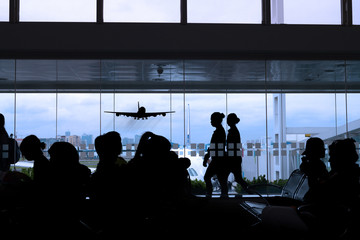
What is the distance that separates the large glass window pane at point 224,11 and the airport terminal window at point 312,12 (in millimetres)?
627

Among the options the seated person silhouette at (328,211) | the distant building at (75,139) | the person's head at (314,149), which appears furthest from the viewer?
the distant building at (75,139)

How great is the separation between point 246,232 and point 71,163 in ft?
8.28

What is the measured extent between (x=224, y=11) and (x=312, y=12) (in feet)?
5.94

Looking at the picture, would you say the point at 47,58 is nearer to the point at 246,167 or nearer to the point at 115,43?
the point at 115,43

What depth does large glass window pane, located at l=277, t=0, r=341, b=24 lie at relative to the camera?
344 inches

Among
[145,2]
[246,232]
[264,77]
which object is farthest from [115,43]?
Result: [246,232]

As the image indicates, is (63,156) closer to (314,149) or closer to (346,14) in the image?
(314,149)

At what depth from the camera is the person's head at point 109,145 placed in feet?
12.6

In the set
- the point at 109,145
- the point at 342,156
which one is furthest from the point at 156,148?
the point at 342,156

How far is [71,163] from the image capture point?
3.70 metres

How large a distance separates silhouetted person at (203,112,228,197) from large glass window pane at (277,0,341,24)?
98.2 inches

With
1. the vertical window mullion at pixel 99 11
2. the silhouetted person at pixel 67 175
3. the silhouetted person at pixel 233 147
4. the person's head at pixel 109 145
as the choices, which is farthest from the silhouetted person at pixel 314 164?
the vertical window mullion at pixel 99 11

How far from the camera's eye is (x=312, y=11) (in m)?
8.84

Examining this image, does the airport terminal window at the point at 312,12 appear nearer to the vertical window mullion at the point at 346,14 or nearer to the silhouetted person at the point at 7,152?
the vertical window mullion at the point at 346,14
